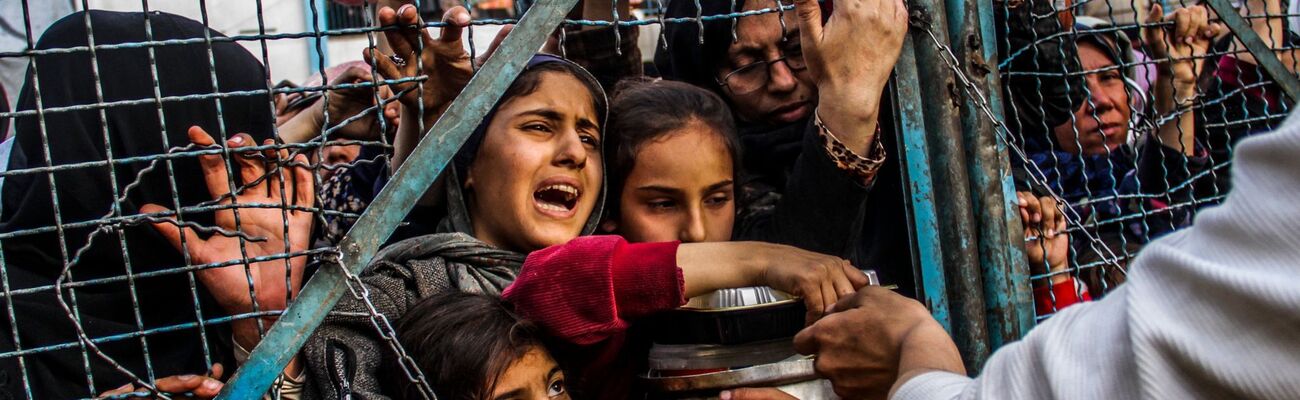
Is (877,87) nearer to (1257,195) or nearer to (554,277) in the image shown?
(554,277)

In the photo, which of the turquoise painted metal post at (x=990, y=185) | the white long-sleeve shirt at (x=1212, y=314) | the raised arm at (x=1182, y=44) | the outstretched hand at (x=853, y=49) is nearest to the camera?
the white long-sleeve shirt at (x=1212, y=314)

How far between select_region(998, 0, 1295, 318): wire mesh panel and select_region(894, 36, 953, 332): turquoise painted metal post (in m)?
0.23

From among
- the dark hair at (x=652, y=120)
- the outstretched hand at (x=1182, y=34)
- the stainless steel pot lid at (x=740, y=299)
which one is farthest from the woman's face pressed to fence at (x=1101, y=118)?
the stainless steel pot lid at (x=740, y=299)

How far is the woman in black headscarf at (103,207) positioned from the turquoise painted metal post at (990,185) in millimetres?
1360

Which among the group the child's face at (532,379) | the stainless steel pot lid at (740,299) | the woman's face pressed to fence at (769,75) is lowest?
the child's face at (532,379)

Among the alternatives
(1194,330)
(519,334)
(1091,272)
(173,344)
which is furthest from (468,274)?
(1091,272)

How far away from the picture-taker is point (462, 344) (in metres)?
1.88

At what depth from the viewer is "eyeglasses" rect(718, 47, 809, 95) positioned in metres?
2.75

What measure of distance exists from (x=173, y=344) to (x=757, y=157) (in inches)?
53.1

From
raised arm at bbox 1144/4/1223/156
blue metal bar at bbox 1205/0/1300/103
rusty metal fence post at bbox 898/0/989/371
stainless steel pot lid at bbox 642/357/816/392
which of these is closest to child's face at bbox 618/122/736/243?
rusty metal fence post at bbox 898/0/989/371

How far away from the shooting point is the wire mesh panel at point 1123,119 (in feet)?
7.95

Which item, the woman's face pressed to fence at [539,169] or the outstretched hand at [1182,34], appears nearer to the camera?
the woman's face pressed to fence at [539,169]

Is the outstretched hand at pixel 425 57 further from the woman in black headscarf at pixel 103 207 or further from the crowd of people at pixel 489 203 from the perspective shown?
the woman in black headscarf at pixel 103 207

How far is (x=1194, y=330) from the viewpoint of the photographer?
93 centimetres
